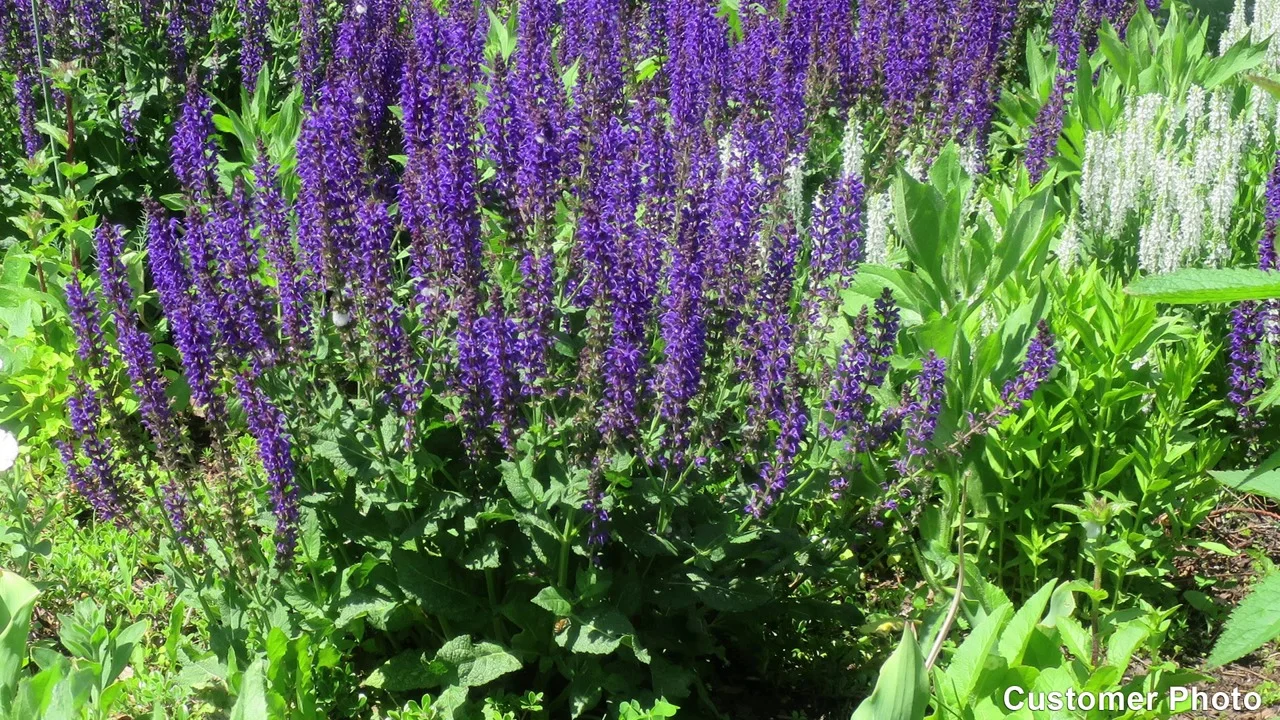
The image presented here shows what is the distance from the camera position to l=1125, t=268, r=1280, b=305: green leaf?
97 centimetres

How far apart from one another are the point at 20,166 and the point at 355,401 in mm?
3541

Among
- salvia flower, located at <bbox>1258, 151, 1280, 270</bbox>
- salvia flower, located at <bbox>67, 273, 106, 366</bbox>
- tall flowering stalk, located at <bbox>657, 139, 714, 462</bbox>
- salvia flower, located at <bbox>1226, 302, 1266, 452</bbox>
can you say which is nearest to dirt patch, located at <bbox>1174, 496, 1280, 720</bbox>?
salvia flower, located at <bbox>1226, 302, 1266, 452</bbox>

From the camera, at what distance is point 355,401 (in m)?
2.92

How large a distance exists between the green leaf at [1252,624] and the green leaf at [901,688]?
36.4 inches

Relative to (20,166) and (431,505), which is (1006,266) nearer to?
(431,505)

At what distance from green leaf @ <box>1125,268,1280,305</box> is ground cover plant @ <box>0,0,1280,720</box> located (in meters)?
1.08

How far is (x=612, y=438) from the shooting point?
8.76 feet

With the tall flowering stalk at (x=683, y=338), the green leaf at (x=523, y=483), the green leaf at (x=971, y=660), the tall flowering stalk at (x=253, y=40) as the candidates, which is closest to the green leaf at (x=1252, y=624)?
the green leaf at (x=971, y=660)

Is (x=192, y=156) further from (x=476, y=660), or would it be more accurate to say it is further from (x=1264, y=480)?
(x=1264, y=480)

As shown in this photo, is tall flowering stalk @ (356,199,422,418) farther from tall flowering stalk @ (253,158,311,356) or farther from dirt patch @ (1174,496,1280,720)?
dirt patch @ (1174,496,1280,720)

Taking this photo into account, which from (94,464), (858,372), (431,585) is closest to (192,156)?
(94,464)

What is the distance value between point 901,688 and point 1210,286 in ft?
3.84

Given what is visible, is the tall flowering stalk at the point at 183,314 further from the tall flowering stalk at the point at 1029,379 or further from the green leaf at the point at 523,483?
the tall flowering stalk at the point at 1029,379

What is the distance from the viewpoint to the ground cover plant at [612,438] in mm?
2725
